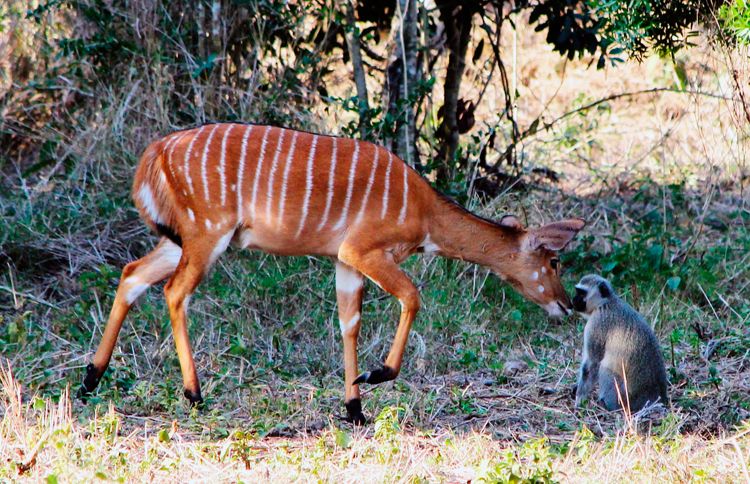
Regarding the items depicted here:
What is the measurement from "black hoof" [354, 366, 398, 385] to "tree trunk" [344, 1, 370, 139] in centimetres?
308

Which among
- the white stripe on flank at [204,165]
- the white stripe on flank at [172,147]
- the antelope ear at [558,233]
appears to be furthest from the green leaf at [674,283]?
the white stripe on flank at [172,147]

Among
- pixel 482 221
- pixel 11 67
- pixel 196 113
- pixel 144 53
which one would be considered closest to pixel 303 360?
pixel 482 221

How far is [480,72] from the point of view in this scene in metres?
9.31

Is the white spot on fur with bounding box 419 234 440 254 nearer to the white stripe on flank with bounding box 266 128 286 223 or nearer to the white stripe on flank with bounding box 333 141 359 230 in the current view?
the white stripe on flank with bounding box 333 141 359 230

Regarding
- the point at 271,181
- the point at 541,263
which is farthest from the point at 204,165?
the point at 541,263

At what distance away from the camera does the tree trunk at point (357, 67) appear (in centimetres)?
843

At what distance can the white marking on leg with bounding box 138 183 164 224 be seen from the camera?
6039mm

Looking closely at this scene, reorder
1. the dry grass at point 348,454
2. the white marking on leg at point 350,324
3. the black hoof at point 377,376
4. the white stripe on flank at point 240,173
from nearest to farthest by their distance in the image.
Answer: the dry grass at point 348,454
the black hoof at point 377,376
the white stripe on flank at point 240,173
the white marking on leg at point 350,324

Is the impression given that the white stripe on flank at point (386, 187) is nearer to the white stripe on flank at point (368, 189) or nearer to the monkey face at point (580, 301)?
the white stripe on flank at point (368, 189)

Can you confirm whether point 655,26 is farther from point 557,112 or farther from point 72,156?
point 557,112

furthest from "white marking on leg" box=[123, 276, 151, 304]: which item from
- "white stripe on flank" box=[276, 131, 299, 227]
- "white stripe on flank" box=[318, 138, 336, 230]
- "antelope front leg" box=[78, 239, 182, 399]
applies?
"white stripe on flank" box=[318, 138, 336, 230]

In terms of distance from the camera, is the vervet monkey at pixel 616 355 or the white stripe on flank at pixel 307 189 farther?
the white stripe on flank at pixel 307 189

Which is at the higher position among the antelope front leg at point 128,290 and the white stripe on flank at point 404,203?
the white stripe on flank at point 404,203

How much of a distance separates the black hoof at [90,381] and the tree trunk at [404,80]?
3.30 m
